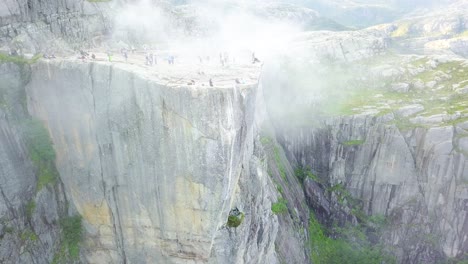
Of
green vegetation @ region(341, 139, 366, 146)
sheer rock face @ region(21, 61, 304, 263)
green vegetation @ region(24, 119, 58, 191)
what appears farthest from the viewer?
green vegetation @ region(341, 139, 366, 146)

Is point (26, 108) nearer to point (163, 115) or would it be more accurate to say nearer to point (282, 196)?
point (163, 115)

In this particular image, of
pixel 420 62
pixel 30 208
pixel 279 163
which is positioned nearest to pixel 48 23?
pixel 30 208

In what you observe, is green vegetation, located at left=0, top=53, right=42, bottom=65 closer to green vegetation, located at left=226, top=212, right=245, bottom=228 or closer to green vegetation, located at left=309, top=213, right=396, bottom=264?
green vegetation, located at left=226, top=212, right=245, bottom=228

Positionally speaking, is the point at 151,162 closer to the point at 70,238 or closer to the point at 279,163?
the point at 70,238

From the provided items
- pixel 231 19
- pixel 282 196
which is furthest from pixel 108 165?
pixel 231 19

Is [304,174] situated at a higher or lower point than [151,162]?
lower

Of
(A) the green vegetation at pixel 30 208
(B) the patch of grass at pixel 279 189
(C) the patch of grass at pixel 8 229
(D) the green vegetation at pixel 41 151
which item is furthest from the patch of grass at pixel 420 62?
(C) the patch of grass at pixel 8 229

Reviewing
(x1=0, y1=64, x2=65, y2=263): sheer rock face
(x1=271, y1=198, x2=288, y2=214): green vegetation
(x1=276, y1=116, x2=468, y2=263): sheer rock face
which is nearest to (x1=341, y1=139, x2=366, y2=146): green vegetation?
(x1=276, y1=116, x2=468, y2=263): sheer rock face
